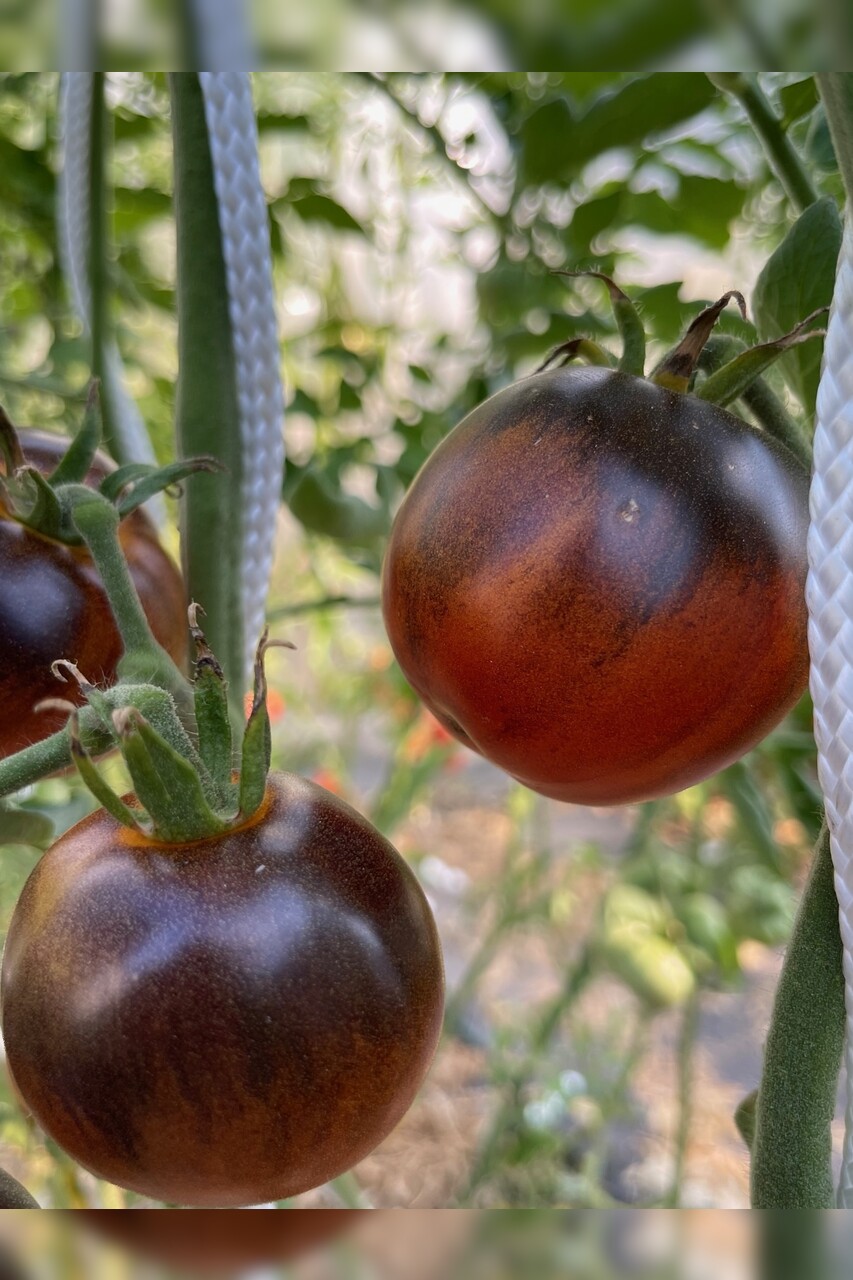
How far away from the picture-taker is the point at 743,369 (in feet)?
1.04

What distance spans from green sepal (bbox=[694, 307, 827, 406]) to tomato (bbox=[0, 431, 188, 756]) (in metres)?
0.20

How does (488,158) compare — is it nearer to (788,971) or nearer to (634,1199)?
(788,971)

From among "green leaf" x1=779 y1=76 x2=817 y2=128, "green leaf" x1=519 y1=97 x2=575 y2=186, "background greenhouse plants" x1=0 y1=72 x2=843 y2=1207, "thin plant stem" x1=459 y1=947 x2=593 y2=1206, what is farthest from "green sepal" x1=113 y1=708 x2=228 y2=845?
"thin plant stem" x1=459 y1=947 x2=593 y2=1206

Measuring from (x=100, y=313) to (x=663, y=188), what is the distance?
452 mm

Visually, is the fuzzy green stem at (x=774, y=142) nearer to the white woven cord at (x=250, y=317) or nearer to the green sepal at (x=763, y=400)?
the green sepal at (x=763, y=400)

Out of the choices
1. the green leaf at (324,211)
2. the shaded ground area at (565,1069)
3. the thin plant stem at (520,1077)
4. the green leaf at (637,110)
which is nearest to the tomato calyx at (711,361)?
the green leaf at (637,110)

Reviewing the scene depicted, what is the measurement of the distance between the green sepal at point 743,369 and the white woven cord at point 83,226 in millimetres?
215

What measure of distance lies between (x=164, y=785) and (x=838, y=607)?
17 centimetres

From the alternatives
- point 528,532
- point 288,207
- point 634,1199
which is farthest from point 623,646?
point 634,1199

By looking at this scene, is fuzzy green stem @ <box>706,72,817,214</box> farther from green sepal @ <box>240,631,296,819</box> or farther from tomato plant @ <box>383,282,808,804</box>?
green sepal @ <box>240,631,296,819</box>

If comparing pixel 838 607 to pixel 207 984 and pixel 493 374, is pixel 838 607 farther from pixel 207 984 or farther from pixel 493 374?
pixel 493 374

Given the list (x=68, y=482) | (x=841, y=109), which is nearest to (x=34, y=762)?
(x=68, y=482)

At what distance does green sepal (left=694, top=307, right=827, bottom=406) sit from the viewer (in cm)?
30

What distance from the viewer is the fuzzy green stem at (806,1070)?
0.25 m
